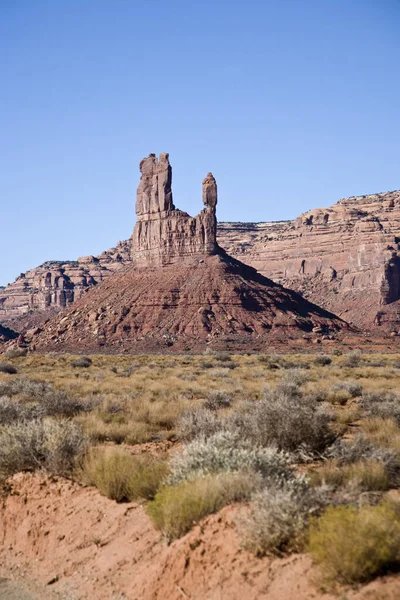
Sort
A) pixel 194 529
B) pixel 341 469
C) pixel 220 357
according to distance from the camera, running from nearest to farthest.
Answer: pixel 194 529 → pixel 341 469 → pixel 220 357

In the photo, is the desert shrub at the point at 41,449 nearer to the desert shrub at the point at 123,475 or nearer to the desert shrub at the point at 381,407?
the desert shrub at the point at 123,475

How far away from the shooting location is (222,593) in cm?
614

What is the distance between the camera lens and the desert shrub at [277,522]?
6148 mm

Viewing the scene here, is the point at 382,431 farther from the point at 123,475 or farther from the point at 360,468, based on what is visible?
the point at 123,475

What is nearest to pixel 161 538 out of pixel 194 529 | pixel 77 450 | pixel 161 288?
pixel 194 529

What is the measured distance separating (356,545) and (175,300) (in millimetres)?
79590

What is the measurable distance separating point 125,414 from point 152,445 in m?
4.00

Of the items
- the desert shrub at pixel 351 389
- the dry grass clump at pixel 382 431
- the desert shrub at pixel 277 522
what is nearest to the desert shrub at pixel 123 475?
the desert shrub at pixel 277 522

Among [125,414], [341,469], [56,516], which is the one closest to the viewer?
[341,469]

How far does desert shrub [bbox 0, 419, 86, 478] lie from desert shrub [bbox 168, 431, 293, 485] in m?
2.53

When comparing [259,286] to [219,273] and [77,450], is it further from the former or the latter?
[77,450]

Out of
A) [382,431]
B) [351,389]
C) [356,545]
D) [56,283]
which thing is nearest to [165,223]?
[56,283]

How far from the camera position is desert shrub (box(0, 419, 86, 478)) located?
1023 centimetres

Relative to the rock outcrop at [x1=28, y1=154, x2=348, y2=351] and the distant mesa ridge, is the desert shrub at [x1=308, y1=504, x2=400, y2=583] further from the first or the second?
the distant mesa ridge
